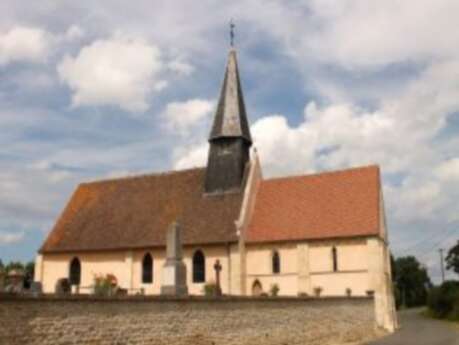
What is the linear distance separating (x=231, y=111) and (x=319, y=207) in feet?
29.5

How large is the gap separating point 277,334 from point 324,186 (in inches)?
693

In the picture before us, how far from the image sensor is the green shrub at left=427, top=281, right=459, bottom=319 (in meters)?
48.1

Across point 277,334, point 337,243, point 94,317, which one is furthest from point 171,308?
point 337,243

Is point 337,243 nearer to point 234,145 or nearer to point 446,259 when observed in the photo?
point 234,145

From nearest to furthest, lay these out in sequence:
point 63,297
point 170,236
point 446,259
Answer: point 63,297 → point 170,236 → point 446,259

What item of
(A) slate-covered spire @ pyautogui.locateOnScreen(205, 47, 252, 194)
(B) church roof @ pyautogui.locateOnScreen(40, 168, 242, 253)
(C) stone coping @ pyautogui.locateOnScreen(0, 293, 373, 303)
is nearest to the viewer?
(C) stone coping @ pyautogui.locateOnScreen(0, 293, 373, 303)

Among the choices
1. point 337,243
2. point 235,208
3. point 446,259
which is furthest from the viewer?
point 446,259

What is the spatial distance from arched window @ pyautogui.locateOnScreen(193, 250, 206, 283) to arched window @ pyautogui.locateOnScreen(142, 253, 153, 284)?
287cm

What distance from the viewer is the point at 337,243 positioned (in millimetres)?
33969

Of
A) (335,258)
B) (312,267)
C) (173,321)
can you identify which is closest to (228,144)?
(312,267)

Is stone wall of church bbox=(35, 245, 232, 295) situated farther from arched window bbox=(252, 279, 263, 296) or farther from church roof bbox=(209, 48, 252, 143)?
church roof bbox=(209, 48, 252, 143)

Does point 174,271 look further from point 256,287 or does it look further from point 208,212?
point 208,212

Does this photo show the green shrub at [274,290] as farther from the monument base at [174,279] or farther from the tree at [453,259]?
the tree at [453,259]

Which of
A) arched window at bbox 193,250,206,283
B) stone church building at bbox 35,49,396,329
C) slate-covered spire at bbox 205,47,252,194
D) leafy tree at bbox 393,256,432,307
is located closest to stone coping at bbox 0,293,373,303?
stone church building at bbox 35,49,396,329
